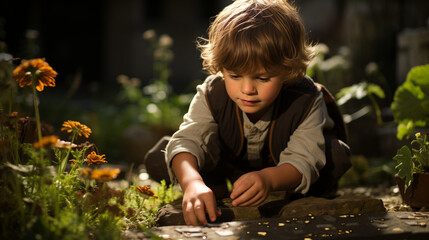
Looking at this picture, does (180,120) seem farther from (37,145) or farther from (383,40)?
(37,145)

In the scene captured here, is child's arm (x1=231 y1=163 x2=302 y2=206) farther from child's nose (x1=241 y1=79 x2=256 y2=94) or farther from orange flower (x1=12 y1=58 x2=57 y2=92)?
orange flower (x1=12 y1=58 x2=57 y2=92)

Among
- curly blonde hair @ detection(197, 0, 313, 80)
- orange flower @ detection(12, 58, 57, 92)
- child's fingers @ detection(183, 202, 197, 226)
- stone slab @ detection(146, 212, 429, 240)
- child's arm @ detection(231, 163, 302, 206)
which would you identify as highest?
curly blonde hair @ detection(197, 0, 313, 80)

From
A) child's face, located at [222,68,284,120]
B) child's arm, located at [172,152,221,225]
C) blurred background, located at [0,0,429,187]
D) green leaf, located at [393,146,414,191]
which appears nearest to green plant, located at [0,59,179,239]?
child's arm, located at [172,152,221,225]

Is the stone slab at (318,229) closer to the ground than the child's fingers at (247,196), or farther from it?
closer to the ground

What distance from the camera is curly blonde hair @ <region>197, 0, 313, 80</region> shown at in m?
2.27

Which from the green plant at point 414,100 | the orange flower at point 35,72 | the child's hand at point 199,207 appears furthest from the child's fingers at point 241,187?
the green plant at point 414,100

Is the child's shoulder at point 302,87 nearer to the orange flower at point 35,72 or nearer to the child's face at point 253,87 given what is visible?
the child's face at point 253,87

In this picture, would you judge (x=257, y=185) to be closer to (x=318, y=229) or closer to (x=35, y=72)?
(x=318, y=229)

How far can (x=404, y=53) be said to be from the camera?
483cm

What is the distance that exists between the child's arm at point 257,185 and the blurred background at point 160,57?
1574 mm

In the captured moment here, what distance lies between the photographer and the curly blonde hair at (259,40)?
227 centimetres

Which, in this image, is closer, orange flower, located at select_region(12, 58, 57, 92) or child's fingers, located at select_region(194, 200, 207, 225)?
orange flower, located at select_region(12, 58, 57, 92)

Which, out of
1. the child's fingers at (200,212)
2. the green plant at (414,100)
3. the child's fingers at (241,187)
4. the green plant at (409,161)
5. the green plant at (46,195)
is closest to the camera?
the green plant at (46,195)

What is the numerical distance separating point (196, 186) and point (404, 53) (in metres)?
3.39
